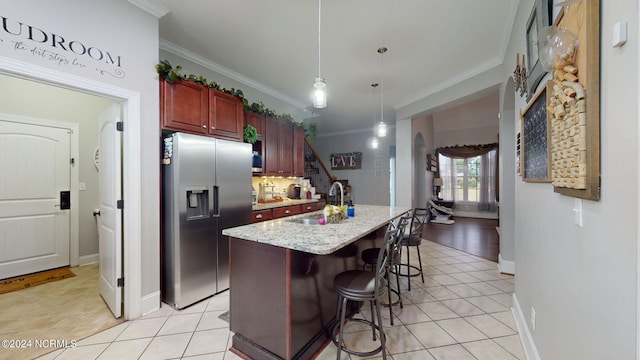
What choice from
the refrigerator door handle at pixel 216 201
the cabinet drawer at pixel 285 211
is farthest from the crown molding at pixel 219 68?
the cabinet drawer at pixel 285 211

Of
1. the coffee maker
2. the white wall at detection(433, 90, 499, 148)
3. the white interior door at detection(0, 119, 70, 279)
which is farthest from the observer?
the white wall at detection(433, 90, 499, 148)

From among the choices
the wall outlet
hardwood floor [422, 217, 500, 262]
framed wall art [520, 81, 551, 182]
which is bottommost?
hardwood floor [422, 217, 500, 262]

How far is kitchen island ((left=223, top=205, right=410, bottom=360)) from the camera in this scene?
1609 mm

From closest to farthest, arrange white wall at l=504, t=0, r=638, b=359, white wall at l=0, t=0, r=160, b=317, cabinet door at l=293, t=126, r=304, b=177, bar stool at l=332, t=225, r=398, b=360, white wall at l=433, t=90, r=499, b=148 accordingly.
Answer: white wall at l=504, t=0, r=638, b=359, bar stool at l=332, t=225, r=398, b=360, white wall at l=0, t=0, r=160, b=317, cabinet door at l=293, t=126, r=304, b=177, white wall at l=433, t=90, r=499, b=148

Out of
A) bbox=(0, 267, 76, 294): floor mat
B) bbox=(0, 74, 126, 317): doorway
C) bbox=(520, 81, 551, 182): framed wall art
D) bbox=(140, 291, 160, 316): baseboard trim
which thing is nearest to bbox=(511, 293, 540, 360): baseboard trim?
bbox=(520, 81, 551, 182): framed wall art

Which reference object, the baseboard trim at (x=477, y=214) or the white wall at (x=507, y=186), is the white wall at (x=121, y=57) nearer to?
the white wall at (x=507, y=186)

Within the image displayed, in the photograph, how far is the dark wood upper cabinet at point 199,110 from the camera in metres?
2.58

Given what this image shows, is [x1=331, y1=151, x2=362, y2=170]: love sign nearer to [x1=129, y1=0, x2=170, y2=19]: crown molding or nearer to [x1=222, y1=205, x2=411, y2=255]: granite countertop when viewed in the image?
[x1=222, y1=205, x2=411, y2=255]: granite countertop

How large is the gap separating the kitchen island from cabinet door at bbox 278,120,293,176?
104 inches

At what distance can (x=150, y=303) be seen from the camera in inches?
96.7

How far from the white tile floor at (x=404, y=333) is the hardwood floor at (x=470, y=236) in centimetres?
173

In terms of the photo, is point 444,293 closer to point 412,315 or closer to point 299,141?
point 412,315

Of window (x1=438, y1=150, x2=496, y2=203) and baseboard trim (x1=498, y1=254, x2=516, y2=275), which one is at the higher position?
window (x1=438, y1=150, x2=496, y2=203)

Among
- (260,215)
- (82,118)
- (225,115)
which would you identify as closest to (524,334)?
(260,215)
